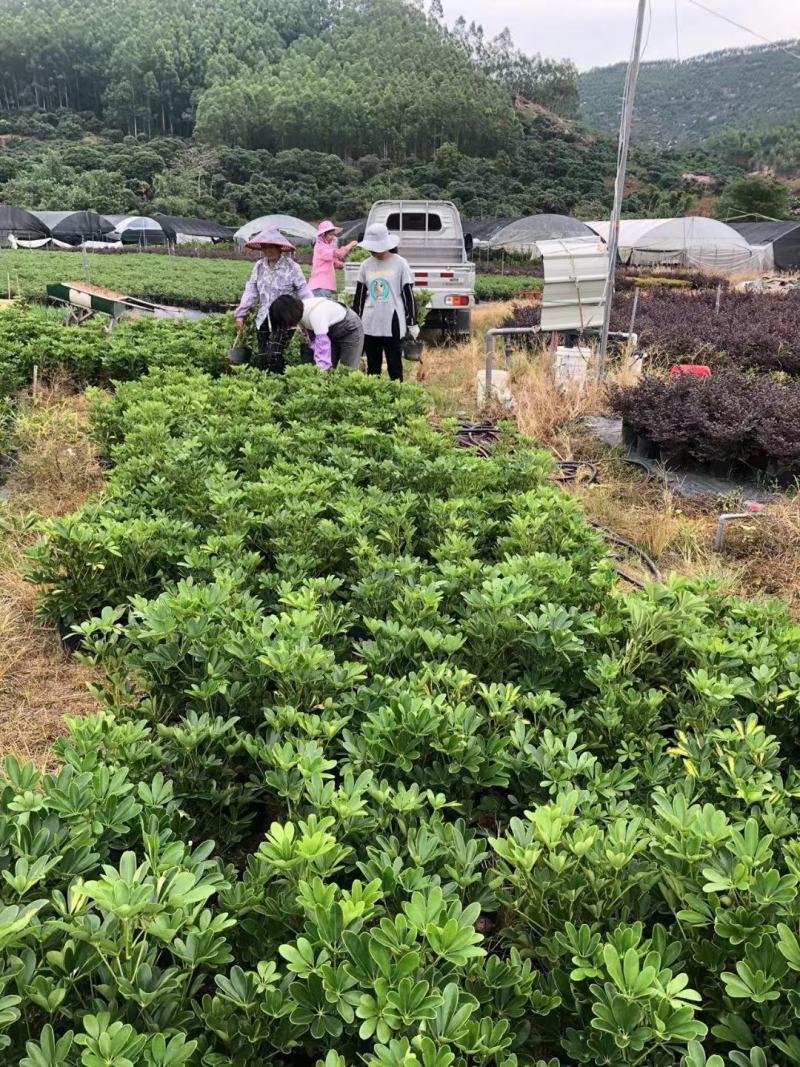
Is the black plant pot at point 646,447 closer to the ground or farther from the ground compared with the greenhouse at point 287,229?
closer to the ground

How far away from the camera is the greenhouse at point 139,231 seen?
52875 millimetres

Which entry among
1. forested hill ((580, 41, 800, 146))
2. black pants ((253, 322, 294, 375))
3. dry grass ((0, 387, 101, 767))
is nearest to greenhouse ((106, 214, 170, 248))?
black pants ((253, 322, 294, 375))

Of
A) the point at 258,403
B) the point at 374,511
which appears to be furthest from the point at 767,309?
the point at 374,511

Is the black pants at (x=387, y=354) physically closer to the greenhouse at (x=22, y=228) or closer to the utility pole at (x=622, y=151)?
the utility pole at (x=622, y=151)

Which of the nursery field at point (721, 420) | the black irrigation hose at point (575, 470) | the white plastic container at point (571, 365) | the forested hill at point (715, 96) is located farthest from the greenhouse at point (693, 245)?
the forested hill at point (715, 96)

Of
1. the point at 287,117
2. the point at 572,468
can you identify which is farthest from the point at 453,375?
the point at 287,117

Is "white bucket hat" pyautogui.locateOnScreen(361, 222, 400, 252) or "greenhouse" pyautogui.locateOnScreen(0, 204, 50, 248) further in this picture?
"greenhouse" pyautogui.locateOnScreen(0, 204, 50, 248)

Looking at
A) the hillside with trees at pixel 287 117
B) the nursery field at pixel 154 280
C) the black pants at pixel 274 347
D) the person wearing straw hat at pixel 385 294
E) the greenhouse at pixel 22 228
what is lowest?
the black pants at pixel 274 347

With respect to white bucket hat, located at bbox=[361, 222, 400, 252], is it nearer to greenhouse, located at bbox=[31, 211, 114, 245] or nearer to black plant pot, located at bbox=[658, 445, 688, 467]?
black plant pot, located at bbox=[658, 445, 688, 467]

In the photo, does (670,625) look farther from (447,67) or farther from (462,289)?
(447,67)

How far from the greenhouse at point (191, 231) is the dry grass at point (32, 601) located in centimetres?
5285

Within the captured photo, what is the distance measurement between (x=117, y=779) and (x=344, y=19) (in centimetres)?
→ 15883

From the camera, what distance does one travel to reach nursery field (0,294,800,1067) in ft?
4.16

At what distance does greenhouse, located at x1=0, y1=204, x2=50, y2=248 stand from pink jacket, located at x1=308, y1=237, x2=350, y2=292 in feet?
149
